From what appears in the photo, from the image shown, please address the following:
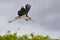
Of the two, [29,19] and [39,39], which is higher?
[39,39]

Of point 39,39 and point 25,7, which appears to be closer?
point 25,7

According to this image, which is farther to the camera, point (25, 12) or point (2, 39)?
point (2, 39)

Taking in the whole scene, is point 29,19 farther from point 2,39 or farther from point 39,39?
point 2,39

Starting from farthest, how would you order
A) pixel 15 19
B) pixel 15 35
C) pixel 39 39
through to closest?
pixel 15 35, pixel 39 39, pixel 15 19

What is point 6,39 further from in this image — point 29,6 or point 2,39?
point 29,6

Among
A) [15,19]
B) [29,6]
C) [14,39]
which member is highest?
[14,39]

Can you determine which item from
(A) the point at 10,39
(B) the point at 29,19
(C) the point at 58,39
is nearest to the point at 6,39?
(A) the point at 10,39

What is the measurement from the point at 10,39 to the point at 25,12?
15.2ft

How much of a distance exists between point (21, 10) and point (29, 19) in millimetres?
377

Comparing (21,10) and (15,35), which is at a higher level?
(15,35)

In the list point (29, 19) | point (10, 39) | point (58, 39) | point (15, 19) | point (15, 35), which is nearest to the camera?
point (15, 19)

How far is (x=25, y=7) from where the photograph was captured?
239 inches

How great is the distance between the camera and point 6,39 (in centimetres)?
1044

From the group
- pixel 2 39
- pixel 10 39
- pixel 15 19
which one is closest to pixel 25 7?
pixel 15 19
